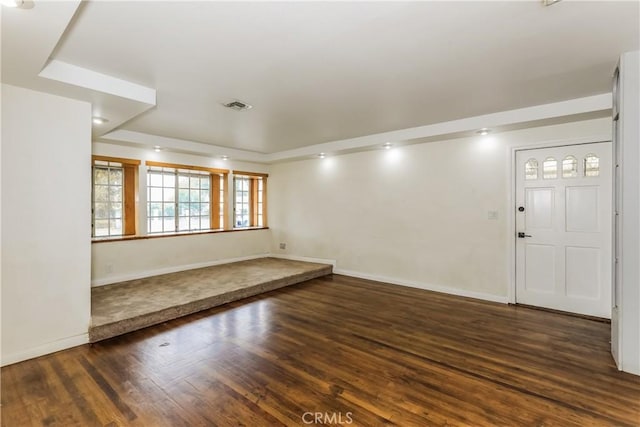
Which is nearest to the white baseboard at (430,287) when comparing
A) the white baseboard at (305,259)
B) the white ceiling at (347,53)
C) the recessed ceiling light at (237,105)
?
the white baseboard at (305,259)

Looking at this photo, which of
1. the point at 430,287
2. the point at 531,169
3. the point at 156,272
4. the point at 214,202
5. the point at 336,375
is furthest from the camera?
the point at 214,202

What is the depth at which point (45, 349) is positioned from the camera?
2.82 metres

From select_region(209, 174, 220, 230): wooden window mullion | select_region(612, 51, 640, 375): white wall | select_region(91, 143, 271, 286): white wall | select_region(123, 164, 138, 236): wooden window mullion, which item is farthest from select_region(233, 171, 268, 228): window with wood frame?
select_region(612, 51, 640, 375): white wall

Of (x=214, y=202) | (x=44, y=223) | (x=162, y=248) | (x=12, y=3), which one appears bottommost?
(x=162, y=248)

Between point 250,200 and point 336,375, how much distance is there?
5.45m

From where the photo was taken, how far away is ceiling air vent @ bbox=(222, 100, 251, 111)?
3449 mm

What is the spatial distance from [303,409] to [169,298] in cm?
270

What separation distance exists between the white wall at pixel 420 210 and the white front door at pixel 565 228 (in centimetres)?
19

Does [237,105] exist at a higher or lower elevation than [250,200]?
higher

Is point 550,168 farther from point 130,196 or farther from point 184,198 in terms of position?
point 130,196

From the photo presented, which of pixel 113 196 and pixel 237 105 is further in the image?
pixel 113 196

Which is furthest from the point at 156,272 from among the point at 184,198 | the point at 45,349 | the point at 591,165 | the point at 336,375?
the point at 591,165

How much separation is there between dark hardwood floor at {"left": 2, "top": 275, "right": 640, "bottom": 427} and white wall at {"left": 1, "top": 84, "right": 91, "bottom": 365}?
0.91ft

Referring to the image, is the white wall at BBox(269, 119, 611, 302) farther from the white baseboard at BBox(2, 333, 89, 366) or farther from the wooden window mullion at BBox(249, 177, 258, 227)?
the white baseboard at BBox(2, 333, 89, 366)
